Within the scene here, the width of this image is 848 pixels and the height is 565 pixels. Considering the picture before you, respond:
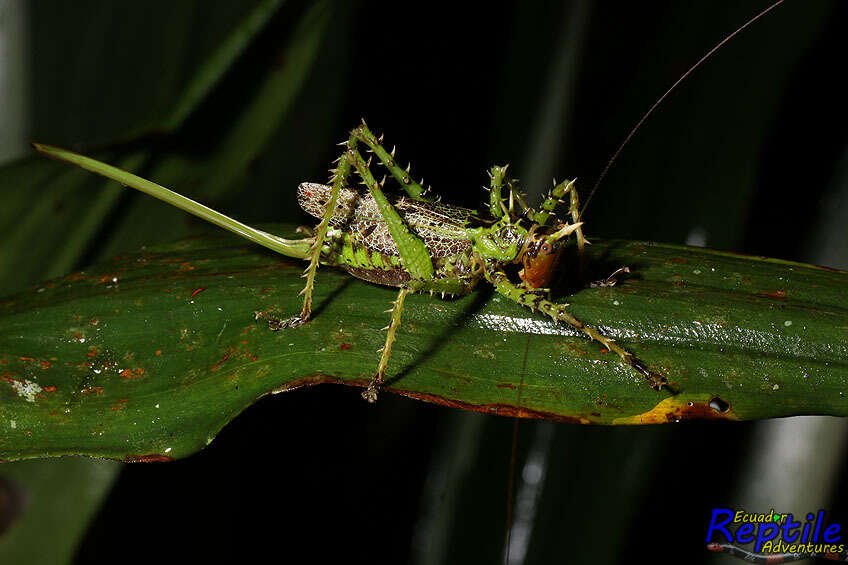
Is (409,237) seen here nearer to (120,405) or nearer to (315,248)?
(315,248)

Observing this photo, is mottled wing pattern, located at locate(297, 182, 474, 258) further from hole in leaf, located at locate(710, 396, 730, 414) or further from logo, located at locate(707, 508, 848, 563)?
logo, located at locate(707, 508, 848, 563)

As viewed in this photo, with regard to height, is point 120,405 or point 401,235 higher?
point 401,235

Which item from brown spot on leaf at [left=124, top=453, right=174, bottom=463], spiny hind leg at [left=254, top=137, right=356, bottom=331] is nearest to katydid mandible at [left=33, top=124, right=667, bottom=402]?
spiny hind leg at [left=254, top=137, right=356, bottom=331]

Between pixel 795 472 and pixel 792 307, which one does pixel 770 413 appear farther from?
pixel 795 472

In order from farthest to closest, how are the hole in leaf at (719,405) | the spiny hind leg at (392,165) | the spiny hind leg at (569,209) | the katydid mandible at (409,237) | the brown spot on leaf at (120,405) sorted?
the spiny hind leg at (392,165)
the spiny hind leg at (569,209)
the katydid mandible at (409,237)
the brown spot on leaf at (120,405)
the hole in leaf at (719,405)

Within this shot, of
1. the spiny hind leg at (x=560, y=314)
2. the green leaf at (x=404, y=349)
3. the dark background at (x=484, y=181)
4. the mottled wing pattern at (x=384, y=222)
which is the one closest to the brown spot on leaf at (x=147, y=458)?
the green leaf at (x=404, y=349)

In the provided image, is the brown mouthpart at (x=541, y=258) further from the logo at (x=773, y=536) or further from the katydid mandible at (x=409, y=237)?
the logo at (x=773, y=536)

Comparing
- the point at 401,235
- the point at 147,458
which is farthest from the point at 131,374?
the point at 401,235
